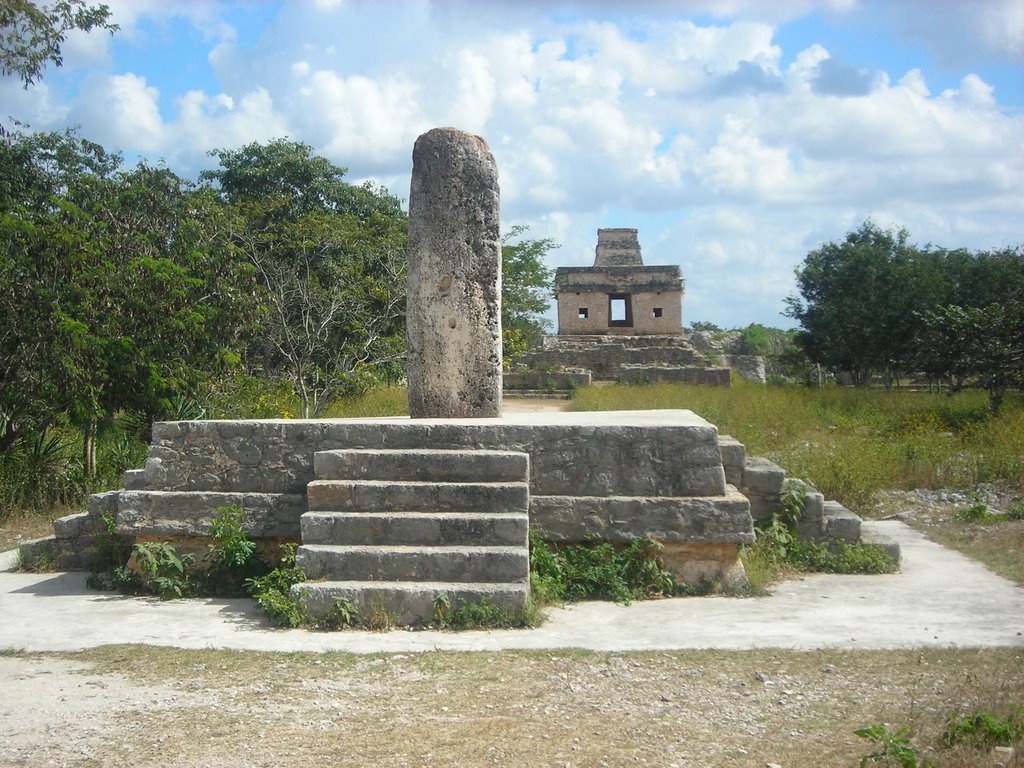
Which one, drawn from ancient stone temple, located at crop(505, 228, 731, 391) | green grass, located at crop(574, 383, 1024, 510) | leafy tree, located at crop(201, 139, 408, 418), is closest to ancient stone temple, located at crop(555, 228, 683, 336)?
ancient stone temple, located at crop(505, 228, 731, 391)

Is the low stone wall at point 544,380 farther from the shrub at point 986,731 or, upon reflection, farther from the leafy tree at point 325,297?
the shrub at point 986,731

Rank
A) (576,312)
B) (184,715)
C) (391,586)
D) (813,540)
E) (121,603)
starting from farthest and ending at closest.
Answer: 1. (576,312)
2. (813,540)
3. (121,603)
4. (391,586)
5. (184,715)

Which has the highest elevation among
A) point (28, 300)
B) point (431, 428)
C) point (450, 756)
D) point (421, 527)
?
point (28, 300)

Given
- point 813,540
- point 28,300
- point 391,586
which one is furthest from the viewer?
point 28,300

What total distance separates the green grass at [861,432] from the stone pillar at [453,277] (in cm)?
410

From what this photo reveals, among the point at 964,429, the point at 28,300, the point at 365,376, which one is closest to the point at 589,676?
the point at 28,300

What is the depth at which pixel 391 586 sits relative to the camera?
550 cm

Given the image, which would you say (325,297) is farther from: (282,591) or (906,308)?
(906,308)

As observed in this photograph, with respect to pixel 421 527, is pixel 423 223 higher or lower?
higher

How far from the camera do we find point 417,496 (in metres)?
5.99

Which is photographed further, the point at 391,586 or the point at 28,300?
the point at 28,300

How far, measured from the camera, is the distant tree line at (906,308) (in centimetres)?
1564

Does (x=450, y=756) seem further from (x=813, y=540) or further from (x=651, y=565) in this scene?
(x=813, y=540)

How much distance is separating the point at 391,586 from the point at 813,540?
3471mm
